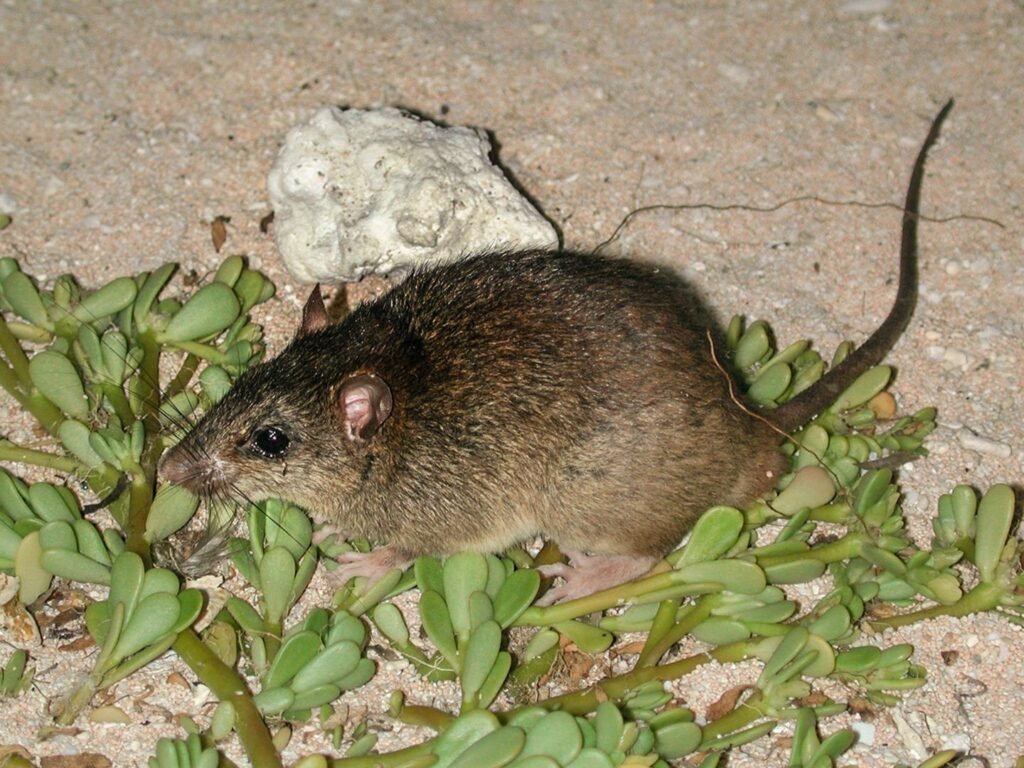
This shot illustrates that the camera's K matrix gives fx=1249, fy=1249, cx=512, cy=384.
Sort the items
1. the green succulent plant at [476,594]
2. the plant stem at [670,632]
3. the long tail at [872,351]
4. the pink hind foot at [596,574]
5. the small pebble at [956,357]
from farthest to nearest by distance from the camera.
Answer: the small pebble at [956,357] → the long tail at [872,351] → the pink hind foot at [596,574] → the plant stem at [670,632] → the green succulent plant at [476,594]

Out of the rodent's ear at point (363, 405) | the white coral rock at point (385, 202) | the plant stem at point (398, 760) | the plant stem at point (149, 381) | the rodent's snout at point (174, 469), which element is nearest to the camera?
the plant stem at point (398, 760)

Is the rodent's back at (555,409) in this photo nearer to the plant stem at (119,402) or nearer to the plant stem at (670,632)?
the plant stem at (670,632)

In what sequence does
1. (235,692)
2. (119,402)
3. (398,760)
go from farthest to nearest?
(119,402) < (235,692) < (398,760)

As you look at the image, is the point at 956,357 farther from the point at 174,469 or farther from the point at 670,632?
the point at 174,469

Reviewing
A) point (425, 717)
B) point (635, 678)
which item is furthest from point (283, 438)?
point (635, 678)

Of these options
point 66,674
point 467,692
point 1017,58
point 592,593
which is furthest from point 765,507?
point 1017,58

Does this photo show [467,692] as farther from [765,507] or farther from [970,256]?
[970,256]

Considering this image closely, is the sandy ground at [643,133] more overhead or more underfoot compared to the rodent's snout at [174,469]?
more overhead

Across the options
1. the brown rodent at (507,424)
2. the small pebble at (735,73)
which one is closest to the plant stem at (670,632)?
the brown rodent at (507,424)
